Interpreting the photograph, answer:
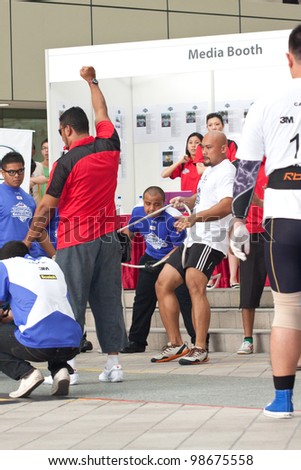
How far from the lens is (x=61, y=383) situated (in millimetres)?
7895

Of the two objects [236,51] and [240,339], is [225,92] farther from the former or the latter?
[240,339]

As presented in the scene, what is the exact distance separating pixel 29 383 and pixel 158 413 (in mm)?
1297

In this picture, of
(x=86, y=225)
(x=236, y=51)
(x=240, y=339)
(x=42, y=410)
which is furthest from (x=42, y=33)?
(x=42, y=410)

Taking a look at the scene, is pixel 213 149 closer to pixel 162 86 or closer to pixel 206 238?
pixel 206 238

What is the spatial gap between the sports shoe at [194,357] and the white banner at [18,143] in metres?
3.46

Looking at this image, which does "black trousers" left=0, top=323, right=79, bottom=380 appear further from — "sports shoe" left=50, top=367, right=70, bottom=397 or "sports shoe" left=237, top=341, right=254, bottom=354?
"sports shoe" left=237, top=341, right=254, bottom=354

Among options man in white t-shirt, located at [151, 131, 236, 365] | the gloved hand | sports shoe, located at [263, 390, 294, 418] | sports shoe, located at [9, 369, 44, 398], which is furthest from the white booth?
sports shoe, located at [263, 390, 294, 418]

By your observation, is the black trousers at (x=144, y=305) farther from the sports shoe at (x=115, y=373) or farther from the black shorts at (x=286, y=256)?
the black shorts at (x=286, y=256)

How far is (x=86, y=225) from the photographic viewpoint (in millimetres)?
8805

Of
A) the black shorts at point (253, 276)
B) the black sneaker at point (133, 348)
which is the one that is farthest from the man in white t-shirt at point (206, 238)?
the black sneaker at point (133, 348)

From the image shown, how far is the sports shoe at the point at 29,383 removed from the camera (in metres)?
7.79

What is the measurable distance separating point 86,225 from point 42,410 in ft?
6.58

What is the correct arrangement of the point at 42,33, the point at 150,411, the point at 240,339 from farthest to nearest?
the point at 42,33 < the point at 240,339 < the point at 150,411

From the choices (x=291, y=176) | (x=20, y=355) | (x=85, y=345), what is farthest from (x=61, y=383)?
(x=85, y=345)
